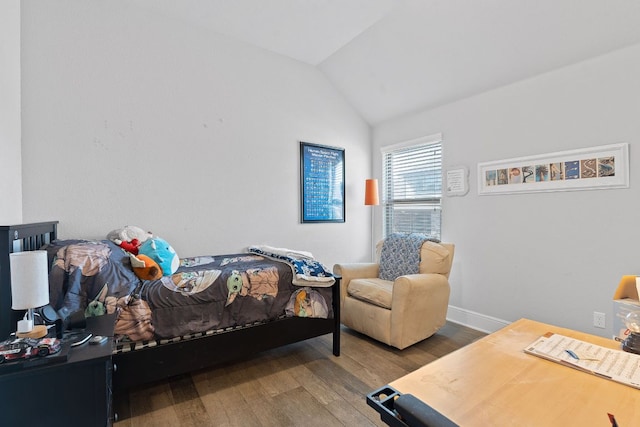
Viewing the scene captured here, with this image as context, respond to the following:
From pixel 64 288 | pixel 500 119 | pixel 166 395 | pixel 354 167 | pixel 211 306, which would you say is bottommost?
pixel 166 395

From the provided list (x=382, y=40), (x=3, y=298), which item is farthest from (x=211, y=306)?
(x=382, y=40)

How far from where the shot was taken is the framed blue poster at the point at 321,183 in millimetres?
3529

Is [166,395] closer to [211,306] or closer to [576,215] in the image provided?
[211,306]

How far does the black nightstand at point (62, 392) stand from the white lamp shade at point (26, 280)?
238 millimetres

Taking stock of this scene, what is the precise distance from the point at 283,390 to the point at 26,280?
4.96 feet

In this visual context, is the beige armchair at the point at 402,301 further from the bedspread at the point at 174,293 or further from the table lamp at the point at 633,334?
the table lamp at the point at 633,334

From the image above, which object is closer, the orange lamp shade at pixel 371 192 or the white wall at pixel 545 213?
the white wall at pixel 545 213

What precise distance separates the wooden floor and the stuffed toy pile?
2.52 ft

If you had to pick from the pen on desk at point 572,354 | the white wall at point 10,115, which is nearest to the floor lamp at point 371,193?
the pen on desk at point 572,354

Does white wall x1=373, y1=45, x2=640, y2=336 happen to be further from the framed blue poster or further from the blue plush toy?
the blue plush toy

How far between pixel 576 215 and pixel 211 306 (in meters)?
2.85

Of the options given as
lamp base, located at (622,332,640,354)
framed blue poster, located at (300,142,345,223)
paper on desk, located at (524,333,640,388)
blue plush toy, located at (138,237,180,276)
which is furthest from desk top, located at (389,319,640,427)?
framed blue poster, located at (300,142,345,223)

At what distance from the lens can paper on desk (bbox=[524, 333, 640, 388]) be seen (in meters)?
0.91

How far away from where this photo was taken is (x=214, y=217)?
2963 mm
